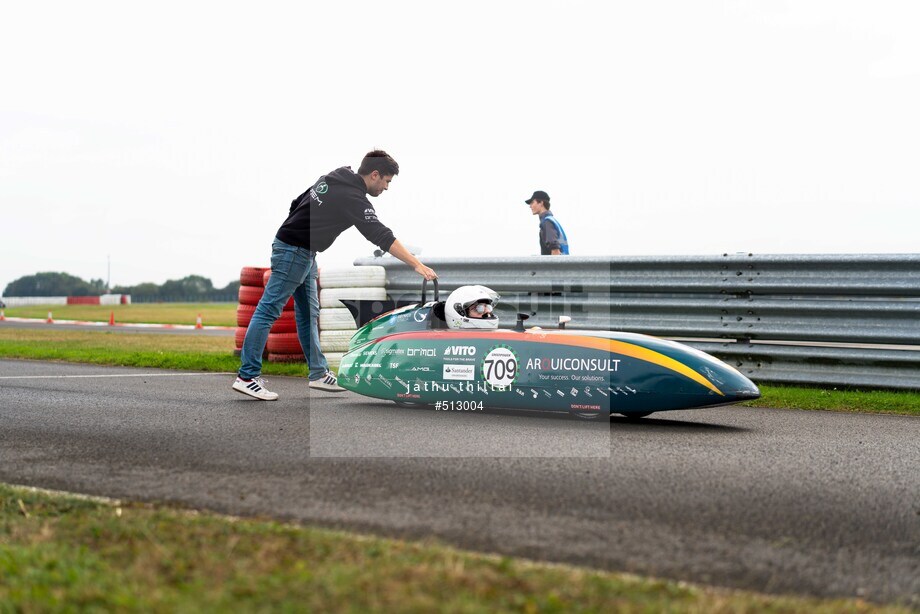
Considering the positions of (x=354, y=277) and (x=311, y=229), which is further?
(x=354, y=277)

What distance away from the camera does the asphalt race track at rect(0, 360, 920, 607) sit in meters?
3.11

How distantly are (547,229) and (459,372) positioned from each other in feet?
13.6

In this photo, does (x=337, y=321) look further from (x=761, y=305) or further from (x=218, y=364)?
(x=761, y=305)

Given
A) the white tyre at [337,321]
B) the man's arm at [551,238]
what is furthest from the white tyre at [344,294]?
the man's arm at [551,238]

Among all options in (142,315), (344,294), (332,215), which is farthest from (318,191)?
(142,315)

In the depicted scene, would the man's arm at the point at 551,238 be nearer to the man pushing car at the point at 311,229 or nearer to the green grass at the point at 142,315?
the man pushing car at the point at 311,229

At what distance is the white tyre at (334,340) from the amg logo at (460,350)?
3537 millimetres

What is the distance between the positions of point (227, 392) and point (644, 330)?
3.41 m

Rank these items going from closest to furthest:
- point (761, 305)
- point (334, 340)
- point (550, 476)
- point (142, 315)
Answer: point (550, 476) → point (761, 305) → point (334, 340) → point (142, 315)

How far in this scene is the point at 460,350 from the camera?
251 inches

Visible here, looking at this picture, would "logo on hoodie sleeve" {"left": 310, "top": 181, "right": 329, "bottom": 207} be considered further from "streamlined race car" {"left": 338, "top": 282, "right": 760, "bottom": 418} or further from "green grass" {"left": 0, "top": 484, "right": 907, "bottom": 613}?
"green grass" {"left": 0, "top": 484, "right": 907, "bottom": 613}

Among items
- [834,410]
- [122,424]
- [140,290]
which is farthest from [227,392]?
[140,290]

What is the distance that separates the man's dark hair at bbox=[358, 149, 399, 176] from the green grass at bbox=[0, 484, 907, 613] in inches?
169

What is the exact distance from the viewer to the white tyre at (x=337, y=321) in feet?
32.3
